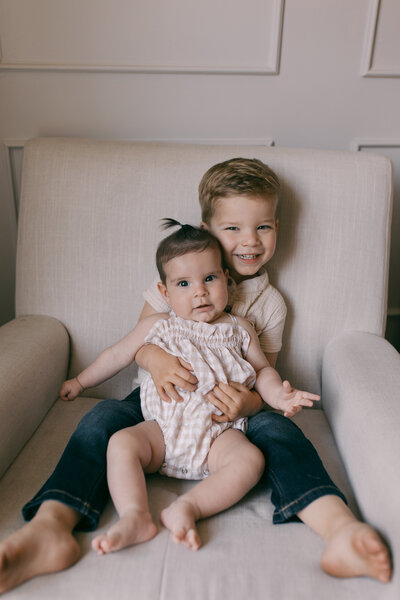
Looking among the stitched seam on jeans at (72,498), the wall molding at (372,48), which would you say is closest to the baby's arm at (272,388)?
the stitched seam on jeans at (72,498)

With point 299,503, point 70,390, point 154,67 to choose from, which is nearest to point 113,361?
point 70,390

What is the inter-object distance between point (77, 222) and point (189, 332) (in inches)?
18.3

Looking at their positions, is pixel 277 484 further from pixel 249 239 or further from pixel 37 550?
pixel 249 239

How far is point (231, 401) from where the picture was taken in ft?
3.52

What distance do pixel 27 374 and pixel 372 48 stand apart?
1.39 m

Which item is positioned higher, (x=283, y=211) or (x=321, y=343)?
(x=283, y=211)

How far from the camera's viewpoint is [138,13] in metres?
1.44

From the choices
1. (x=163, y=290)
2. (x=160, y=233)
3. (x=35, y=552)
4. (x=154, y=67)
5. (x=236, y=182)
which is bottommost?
(x=35, y=552)

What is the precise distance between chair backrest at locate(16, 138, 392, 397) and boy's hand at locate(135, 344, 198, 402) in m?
0.24

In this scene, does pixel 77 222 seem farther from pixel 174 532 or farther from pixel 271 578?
pixel 271 578

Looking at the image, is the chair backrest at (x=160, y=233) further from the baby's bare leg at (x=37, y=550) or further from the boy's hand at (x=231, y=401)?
the baby's bare leg at (x=37, y=550)

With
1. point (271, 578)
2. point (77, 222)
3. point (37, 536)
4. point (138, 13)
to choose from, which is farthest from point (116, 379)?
point (138, 13)

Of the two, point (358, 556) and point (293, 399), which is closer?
point (358, 556)

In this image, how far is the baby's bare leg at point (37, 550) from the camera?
2.53 feet
